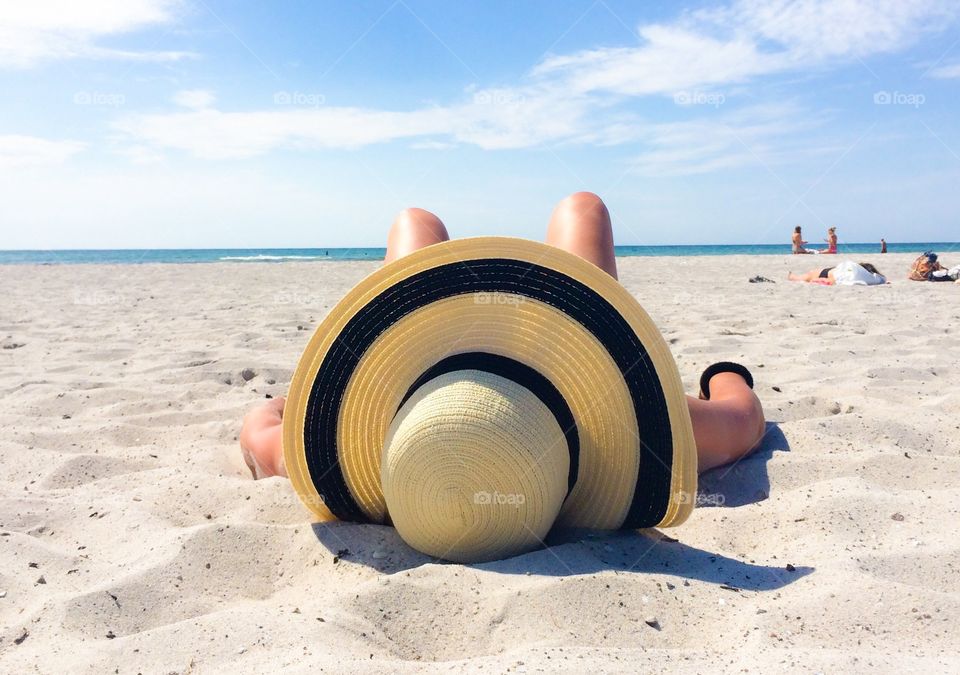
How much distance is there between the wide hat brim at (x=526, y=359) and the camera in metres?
1.96

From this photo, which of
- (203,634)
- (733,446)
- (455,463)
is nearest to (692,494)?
(455,463)

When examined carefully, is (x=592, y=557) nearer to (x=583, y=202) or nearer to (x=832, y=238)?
(x=583, y=202)

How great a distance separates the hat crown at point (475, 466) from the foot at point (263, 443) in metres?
0.89

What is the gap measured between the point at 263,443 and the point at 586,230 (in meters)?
1.51

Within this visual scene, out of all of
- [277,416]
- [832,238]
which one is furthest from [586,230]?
[832,238]

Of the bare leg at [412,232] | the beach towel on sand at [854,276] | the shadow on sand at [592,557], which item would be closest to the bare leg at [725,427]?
the shadow on sand at [592,557]

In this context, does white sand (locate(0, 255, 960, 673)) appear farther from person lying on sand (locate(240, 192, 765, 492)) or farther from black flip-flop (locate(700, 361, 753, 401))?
black flip-flop (locate(700, 361, 753, 401))

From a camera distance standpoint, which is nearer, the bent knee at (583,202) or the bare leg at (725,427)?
the bare leg at (725,427)

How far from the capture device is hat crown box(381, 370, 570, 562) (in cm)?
184

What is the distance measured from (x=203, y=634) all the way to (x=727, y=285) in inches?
389

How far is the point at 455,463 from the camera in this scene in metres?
1.85

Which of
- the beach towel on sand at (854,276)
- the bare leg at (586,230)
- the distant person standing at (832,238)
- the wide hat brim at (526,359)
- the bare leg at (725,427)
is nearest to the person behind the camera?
the wide hat brim at (526,359)

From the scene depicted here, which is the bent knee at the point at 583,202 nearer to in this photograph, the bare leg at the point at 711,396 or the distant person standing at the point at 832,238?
the bare leg at the point at 711,396

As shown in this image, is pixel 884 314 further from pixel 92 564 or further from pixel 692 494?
pixel 92 564
